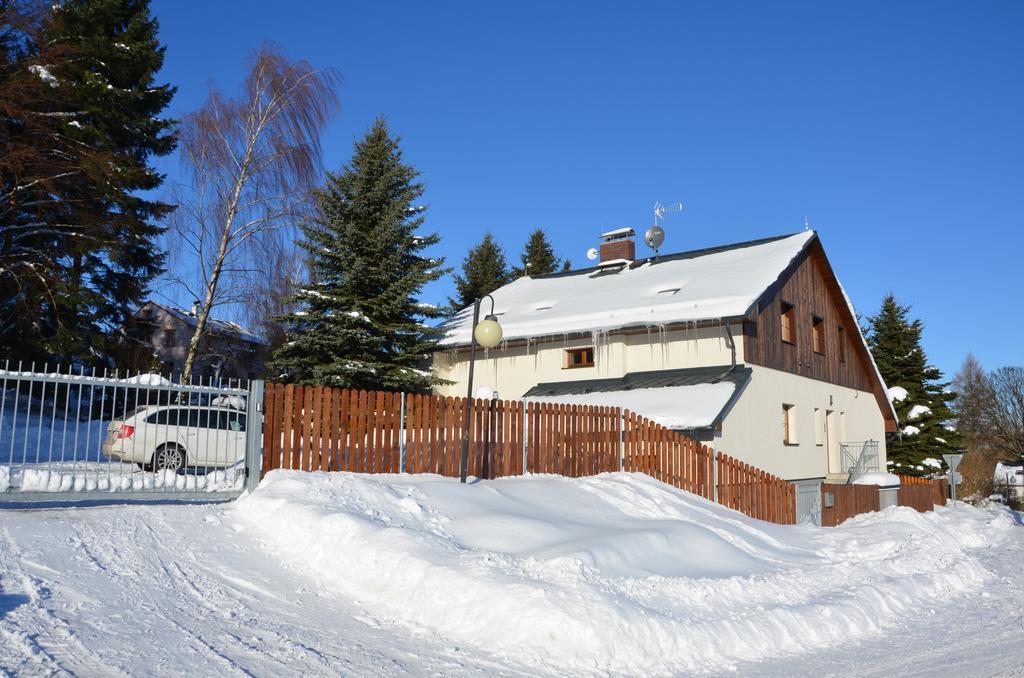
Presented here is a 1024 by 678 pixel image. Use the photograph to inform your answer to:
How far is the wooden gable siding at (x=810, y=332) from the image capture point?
66.8 feet

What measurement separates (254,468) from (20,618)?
4.25m

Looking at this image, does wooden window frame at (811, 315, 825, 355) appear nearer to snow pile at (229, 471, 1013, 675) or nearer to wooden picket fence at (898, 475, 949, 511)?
wooden picket fence at (898, 475, 949, 511)

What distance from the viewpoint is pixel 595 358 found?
70.6ft

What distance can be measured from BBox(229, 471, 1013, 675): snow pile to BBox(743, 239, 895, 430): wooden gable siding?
924 centimetres

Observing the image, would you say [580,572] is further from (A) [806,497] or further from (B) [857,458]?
(B) [857,458]

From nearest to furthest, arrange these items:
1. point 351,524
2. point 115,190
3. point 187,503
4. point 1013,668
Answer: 1. point 1013,668
2. point 351,524
3. point 187,503
4. point 115,190

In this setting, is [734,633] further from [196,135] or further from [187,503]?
[196,135]

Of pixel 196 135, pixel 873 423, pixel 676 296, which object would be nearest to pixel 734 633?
pixel 676 296

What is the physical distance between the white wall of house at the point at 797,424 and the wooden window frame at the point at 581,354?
14.4 feet

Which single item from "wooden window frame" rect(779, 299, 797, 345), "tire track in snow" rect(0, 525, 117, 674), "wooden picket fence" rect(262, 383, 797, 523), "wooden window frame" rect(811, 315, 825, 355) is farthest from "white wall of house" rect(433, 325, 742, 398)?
"tire track in snow" rect(0, 525, 117, 674)

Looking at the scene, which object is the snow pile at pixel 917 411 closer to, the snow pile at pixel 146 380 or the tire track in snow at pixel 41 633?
the snow pile at pixel 146 380

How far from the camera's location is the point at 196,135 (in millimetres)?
21297

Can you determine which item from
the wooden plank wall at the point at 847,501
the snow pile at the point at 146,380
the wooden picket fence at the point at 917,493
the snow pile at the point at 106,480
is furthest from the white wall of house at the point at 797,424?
the snow pile at the point at 146,380

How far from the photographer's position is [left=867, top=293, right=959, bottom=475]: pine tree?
3634 centimetres
